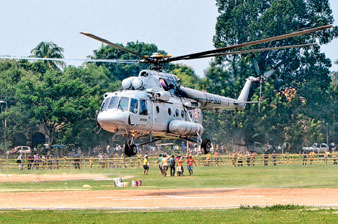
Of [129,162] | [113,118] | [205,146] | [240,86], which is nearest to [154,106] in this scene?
[113,118]

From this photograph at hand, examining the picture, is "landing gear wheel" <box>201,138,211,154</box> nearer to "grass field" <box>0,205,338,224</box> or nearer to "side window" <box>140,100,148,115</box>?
"side window" <box>140,100,148,115</box>

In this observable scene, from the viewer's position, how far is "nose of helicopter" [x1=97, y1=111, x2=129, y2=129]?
3166cm

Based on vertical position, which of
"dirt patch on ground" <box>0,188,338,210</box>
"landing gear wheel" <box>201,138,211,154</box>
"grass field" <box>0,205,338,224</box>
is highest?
"landing gear wheel" <box>201,138,211,154</box>

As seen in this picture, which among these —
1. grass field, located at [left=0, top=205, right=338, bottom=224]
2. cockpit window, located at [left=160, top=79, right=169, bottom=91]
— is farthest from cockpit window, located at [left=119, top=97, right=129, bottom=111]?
grass field, located at [left=0, top=205, right=338, bottom=224]

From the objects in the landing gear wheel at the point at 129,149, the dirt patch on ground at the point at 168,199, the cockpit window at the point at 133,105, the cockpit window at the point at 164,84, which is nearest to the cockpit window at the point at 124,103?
the cockpit window at the point at 133,105

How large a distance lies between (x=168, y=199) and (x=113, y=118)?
4587mm

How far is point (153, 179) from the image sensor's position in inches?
2058

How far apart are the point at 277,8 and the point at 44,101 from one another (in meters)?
35.8

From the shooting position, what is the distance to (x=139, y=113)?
32.6 meters

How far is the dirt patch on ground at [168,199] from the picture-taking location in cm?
2984

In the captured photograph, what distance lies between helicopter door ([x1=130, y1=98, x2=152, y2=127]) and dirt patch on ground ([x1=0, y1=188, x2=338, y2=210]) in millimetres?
3447

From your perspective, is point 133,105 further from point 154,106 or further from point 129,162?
point 129,162

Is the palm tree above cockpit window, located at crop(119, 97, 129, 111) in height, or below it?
above

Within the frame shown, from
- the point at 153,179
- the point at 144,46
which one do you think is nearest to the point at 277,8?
the point at 144,46
